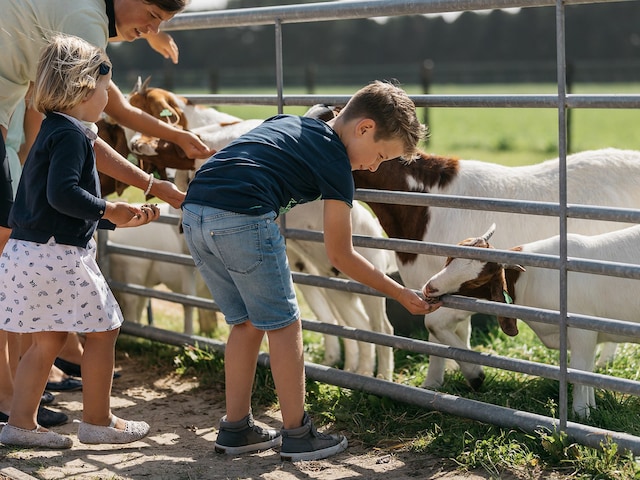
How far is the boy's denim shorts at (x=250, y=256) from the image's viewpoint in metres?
3.40

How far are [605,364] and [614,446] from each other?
1640 mm

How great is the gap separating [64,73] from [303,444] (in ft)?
5.54

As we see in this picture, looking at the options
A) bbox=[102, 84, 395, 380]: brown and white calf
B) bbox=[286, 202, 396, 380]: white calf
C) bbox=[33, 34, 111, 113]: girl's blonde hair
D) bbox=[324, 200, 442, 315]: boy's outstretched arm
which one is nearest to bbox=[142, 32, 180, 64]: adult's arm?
bbox=[102, 84, 395, 380]: brown and white calf

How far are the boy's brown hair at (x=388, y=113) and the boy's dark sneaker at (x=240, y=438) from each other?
1302 millimetres

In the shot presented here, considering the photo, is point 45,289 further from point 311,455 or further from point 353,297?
point 353,297

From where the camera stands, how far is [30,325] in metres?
3.65

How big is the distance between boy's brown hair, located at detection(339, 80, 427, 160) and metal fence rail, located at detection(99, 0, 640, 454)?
0.41m

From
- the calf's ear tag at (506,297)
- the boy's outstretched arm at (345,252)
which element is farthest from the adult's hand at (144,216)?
the calf's ear tag at (506,297)

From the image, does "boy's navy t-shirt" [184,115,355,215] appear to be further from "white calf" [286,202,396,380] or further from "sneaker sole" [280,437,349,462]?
"white calf" [286,202,396,380]

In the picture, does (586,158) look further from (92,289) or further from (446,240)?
(92,289)

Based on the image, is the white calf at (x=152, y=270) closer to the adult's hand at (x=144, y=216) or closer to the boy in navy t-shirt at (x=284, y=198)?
the adult's hand at (x=144, y=216)

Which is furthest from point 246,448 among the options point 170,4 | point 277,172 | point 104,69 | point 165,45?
point 165,45

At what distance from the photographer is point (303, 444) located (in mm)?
3697

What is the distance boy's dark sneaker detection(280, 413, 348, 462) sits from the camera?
368 centimetres
